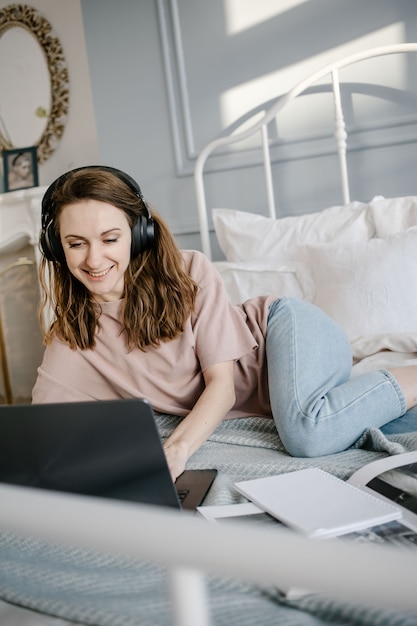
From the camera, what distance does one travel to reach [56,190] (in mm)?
1452

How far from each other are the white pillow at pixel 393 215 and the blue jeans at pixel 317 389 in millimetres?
640

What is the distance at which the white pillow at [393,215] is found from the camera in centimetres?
211

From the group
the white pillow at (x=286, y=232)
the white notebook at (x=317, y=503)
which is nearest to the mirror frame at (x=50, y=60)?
the white pillow at (x=286, y=232)

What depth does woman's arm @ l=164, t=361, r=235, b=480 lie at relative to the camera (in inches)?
49.3

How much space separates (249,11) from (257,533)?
8.30ft

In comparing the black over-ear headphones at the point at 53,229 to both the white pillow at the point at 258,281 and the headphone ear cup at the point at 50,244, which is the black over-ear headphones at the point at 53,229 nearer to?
the headphone ear cup at the point at 50,244

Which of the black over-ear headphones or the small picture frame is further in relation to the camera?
the small picture frame

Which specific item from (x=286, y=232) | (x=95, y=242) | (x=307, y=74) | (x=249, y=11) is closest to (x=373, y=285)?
(x=286, y=232)

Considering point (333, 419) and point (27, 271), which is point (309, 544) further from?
point (27, 271)

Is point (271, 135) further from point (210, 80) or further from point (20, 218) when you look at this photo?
point (20, 218)

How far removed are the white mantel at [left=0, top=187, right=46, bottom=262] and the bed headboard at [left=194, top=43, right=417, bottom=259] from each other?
80cm

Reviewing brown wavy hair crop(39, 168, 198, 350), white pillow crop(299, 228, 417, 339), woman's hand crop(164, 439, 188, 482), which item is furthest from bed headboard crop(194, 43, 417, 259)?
woman's hand crop(164, 439, 188, 482)

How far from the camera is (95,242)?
4.67 feet

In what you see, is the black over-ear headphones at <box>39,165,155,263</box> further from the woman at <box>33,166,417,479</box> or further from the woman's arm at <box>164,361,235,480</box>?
the woman's arm at <box>164,361,235,480</box>
